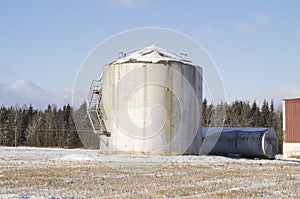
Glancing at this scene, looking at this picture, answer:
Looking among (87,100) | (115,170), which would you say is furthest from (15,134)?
(115,170)

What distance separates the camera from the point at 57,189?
1364 centimetres

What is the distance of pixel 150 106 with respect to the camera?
105ft

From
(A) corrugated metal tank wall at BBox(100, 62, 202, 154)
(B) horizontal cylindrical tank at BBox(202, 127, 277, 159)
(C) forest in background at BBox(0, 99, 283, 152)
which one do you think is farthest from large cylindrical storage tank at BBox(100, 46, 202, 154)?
(C) forest in background at BBox(0, 99, 283, 152)

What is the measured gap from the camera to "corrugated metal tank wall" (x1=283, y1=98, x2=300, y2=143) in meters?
44.5

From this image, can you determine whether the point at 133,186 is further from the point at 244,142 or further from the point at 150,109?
the point at 244,142

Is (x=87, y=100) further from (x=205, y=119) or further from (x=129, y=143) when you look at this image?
(x=205, y=119)

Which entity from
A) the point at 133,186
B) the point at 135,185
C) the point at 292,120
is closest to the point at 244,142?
the point at 292,120

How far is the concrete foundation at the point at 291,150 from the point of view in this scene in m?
44.0

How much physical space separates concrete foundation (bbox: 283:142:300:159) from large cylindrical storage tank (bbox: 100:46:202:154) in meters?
13.8

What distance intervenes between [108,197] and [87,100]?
2440 centimetres

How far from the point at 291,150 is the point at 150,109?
60.1ft

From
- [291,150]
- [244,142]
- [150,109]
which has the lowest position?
[291,150]

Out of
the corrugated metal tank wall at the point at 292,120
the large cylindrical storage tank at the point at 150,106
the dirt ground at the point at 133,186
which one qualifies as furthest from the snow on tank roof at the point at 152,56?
the dirt ground at the point at 133,186

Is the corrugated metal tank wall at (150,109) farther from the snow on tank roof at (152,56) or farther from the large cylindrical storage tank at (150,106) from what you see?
the snow on tank roof at (152,56)
